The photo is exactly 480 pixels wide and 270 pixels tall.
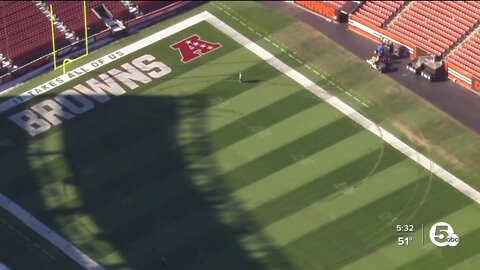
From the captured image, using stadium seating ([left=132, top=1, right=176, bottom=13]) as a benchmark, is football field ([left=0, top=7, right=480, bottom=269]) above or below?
below

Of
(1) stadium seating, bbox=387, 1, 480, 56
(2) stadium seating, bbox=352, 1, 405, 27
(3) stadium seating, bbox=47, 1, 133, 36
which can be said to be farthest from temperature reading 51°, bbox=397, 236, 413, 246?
(3) stadium seating, bbox=47, 1, 133, 36

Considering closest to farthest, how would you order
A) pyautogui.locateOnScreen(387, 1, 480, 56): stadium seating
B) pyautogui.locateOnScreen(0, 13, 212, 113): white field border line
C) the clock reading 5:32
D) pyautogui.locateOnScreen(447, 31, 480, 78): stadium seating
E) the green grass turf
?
the clock reading 5:32 → the green grass turf → pyautogui.locateOnScreen(0, 13, 212, 113): white field border line → pyautogui.locateOnScreen(447, 31, 480, 78): stadium seating → pyautogui.locateOnScreen(387, 1, 480, 56): stadium seating

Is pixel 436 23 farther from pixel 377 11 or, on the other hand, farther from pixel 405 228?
pixel 405 228

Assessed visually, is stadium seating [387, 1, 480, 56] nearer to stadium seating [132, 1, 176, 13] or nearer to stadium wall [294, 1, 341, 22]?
stadium wall [294, 1, 341, 22]

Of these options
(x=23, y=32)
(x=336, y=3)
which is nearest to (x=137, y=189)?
(x=23, y=32)

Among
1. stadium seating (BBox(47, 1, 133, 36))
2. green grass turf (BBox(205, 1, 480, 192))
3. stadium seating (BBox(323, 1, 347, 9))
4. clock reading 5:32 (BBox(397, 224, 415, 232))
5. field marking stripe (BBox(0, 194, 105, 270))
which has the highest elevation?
stadium seating (BBox(323, 1, 347, 9))

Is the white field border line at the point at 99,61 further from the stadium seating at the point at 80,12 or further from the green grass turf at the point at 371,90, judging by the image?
the stadium seating at the point at 80,12

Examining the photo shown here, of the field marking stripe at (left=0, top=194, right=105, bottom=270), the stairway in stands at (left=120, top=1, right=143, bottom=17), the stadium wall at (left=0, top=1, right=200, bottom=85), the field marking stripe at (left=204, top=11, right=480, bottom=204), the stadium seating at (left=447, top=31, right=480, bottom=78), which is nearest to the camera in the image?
the field marking stripe at (left=0, top=194, right=105, bottom=270)
